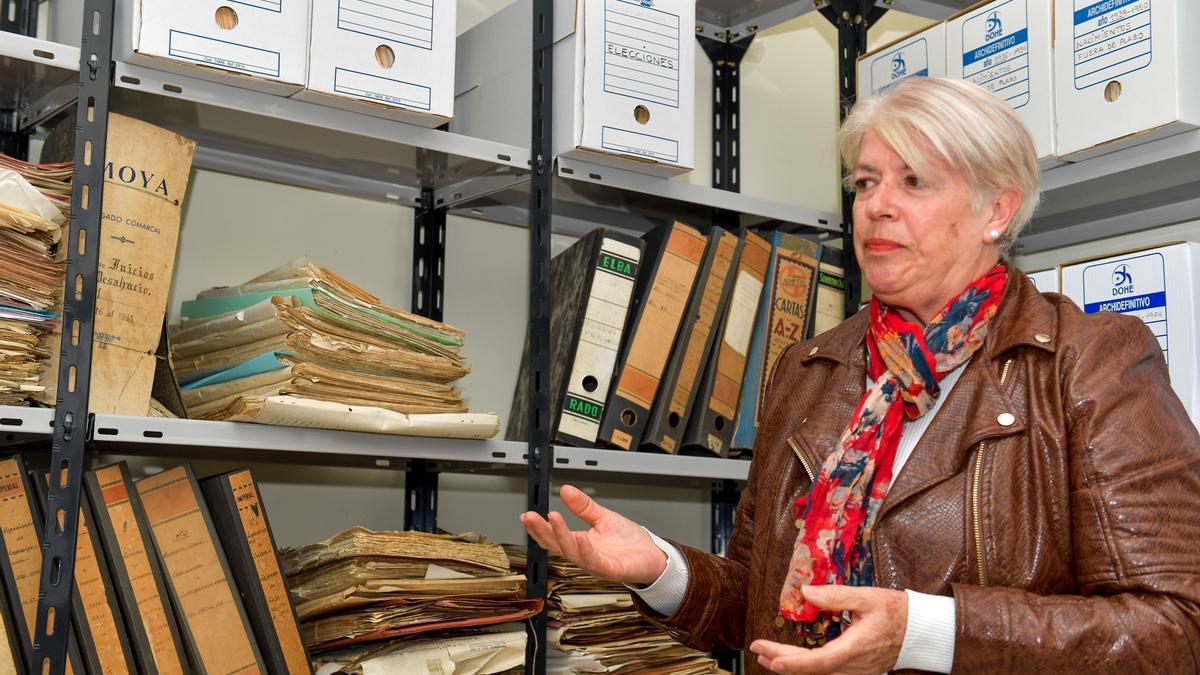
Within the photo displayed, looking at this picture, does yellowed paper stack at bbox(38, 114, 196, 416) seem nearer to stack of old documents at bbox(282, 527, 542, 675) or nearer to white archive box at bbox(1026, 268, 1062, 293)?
stack of old documents at bbox(282, 527, 542, 675)

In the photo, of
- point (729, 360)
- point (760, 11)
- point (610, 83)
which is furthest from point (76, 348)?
point (760, 11)

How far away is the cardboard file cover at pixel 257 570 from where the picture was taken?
1593 mm

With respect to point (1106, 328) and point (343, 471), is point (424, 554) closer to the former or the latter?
point (343, 471)

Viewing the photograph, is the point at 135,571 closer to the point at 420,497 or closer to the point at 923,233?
the point at 420,497

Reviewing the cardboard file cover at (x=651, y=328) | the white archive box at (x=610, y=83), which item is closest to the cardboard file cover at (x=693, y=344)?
the cardboard file cover at (x=651, y=328)

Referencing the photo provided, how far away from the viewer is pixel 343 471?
6.88ft

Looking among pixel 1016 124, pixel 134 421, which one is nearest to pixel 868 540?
pixel 1016 124

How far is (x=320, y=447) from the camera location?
5.33 ft

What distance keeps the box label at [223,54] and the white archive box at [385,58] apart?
2.5 inches

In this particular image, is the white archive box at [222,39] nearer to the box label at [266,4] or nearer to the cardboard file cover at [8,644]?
the box label at [266,4]

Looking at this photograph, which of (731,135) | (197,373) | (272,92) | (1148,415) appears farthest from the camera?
(731,135)

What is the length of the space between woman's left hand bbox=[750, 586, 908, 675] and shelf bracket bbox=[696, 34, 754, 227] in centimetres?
154

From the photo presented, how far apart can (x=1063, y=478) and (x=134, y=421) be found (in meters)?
1.08

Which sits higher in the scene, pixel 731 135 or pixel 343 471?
Answer: pixel 731 135
